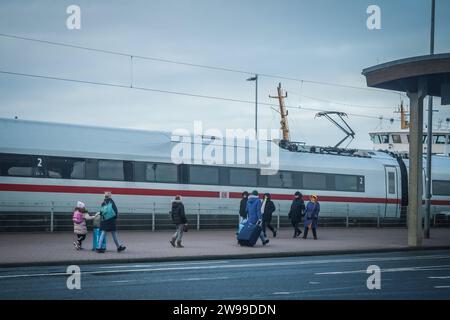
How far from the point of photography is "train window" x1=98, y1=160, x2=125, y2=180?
91.8 ft

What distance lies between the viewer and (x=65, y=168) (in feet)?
88.8

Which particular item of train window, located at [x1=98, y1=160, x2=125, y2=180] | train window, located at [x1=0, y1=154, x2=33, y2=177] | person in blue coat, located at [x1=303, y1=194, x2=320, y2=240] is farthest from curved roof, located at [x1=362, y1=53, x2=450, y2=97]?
train window, located at [x1=0, y1=154, x2=33, y2=177]

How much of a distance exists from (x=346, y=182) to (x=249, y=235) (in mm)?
14822

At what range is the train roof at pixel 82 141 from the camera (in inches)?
1033

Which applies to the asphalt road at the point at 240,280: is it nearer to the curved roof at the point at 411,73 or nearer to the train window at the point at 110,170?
the curved roof at the point at 411,73

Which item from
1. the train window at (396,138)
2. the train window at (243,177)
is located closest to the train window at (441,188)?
the train window at (396,138)

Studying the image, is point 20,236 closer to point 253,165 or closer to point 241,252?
point 241,252

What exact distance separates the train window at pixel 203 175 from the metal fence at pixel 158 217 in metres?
1.05

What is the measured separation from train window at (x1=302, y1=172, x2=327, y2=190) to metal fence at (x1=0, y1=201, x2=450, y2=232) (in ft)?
4.19

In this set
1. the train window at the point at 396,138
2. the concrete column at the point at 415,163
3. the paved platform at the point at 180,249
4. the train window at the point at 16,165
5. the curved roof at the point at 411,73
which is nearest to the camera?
the paved platform at the point at 180,249

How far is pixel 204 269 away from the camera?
16984 millimetres

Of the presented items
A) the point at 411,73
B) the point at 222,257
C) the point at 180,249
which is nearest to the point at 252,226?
the point at 180,249
